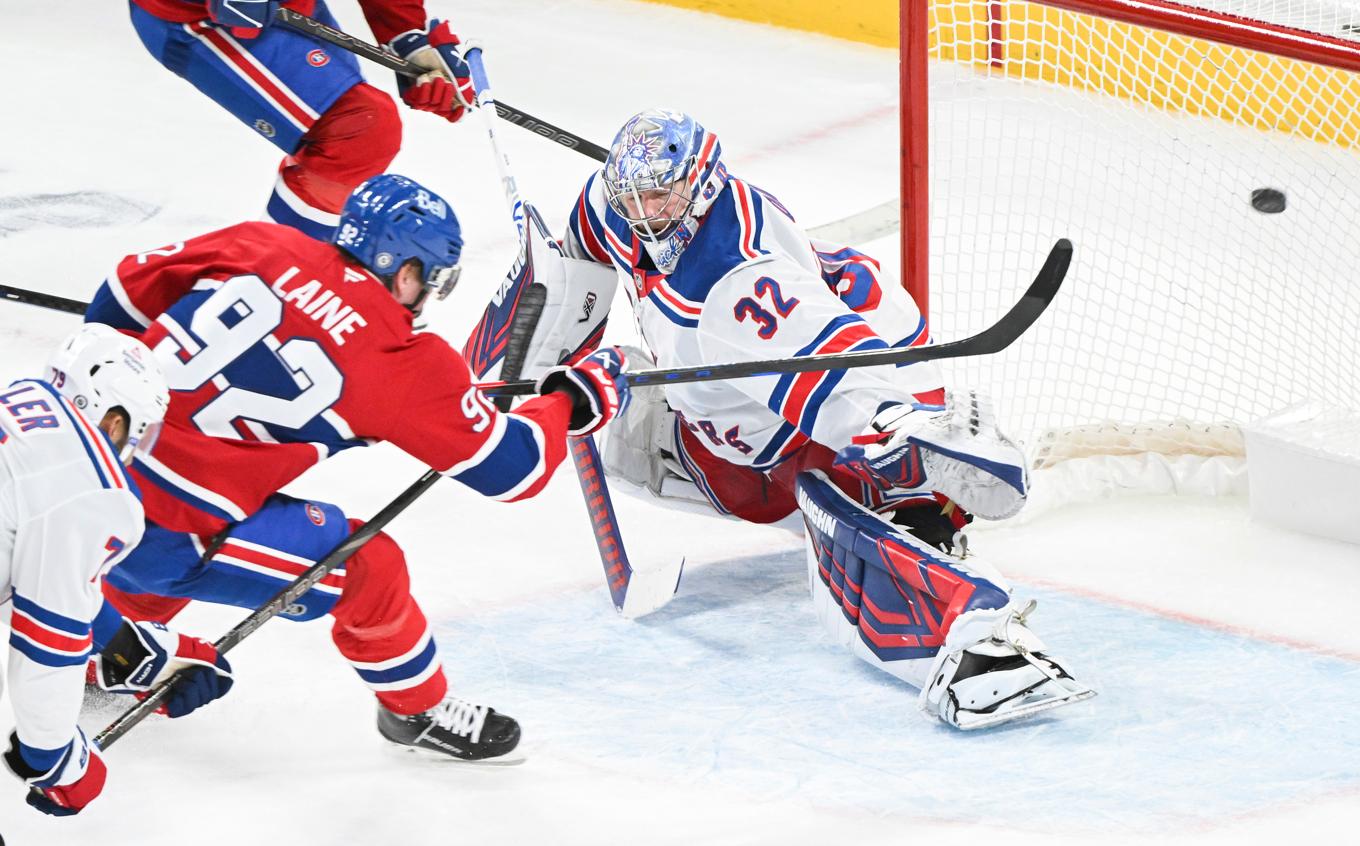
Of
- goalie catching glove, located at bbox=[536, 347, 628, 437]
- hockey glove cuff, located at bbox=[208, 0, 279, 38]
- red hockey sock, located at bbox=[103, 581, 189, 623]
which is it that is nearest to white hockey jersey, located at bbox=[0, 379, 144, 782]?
red hockey sock, located at bbox=[103, 581, 189, 623]

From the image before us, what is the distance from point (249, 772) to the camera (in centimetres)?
290

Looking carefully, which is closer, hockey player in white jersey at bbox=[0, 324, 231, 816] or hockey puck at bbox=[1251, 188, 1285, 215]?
hockey player in white jersey at bbox=[0, 324, 231, 816]

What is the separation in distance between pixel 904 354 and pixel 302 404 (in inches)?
36.9

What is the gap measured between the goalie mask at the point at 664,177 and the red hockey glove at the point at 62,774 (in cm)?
123

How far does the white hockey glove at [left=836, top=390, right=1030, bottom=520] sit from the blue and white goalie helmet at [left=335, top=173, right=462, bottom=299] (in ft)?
2.54

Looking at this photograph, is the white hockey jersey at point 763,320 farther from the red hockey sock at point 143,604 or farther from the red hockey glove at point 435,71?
the red hockey sock at point 143,604

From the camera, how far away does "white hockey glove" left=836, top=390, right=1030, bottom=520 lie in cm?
303

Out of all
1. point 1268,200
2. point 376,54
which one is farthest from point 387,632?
point 1268,200

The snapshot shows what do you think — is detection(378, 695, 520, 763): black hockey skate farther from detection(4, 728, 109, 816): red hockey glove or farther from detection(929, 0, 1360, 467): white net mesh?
detection(929, 0, 1360, 467): white net mesh

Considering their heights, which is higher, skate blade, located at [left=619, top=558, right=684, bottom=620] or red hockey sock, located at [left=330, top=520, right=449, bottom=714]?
red hockey sock, located at [left=330, top=520, right=449, bottom=714]

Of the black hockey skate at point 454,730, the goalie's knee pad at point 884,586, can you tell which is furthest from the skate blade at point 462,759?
the goalie's knee pad at point 884,586

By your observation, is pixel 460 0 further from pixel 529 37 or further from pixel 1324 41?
pixel 1324 41

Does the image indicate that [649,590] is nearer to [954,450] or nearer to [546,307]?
[546,307]

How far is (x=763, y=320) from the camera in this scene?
319cm
